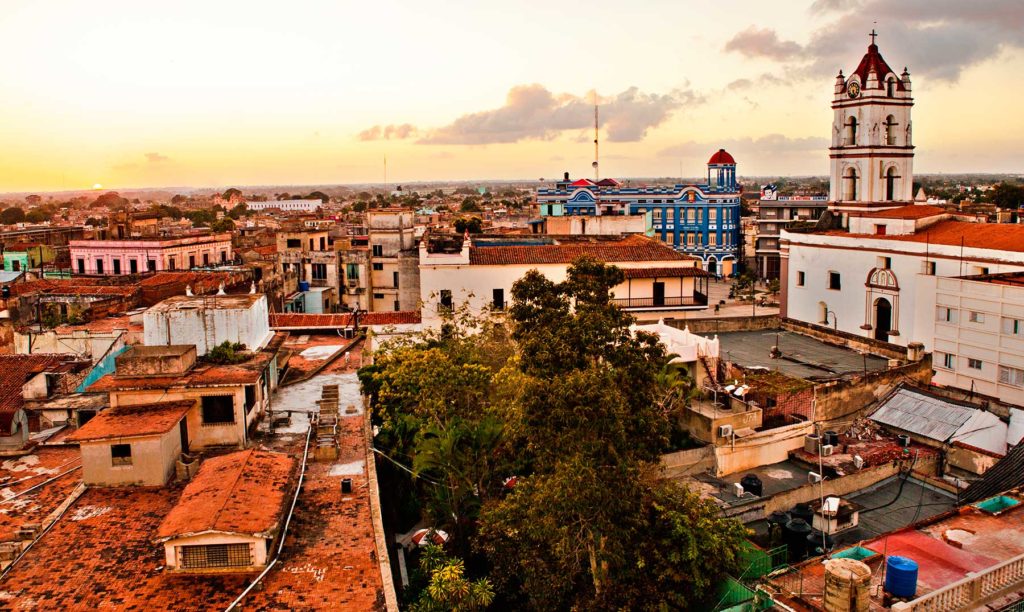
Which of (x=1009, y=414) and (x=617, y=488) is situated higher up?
(x=617, y=488)

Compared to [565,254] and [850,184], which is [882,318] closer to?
[850,184]

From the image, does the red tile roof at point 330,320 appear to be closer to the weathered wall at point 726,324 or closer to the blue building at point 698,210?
the weathered wall at point 726,324

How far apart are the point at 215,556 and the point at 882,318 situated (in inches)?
1213

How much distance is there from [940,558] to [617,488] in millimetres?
4772

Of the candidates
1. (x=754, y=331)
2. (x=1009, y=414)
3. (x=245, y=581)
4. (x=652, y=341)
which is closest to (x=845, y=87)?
(x=754, y=331)

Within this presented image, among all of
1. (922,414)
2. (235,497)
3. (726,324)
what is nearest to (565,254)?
(726,324)

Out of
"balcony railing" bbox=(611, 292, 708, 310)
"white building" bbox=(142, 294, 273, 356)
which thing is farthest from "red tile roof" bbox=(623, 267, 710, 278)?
"white building" bbox=(142, 294, 273, 356)

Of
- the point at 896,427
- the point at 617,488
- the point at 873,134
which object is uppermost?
the point at 873,134

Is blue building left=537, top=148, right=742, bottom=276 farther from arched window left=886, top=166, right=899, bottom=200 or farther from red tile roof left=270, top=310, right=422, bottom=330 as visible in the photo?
red tile roof left=270, top=310, right=422, bottom=330

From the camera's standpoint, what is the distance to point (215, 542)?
43.2ft

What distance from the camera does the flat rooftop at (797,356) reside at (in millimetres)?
25938

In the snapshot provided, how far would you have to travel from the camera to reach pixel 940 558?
39.3 ft

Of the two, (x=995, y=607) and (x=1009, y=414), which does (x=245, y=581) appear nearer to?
(x=995, y=607)

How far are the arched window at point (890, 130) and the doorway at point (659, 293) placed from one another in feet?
49.2
